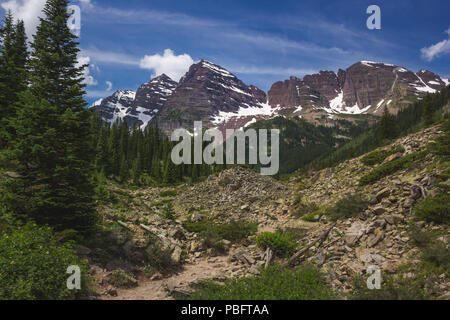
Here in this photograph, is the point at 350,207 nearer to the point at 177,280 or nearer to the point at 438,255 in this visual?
the point at 438,255

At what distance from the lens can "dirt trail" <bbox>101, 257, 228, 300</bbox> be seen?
8.90 metres

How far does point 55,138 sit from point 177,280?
8702 millimetres

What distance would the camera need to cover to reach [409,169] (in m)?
15.0

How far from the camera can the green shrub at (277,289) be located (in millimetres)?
7234

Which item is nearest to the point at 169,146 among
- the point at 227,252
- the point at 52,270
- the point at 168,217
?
the point at 168,217

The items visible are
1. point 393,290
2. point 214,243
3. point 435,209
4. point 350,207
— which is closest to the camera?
point 393,290

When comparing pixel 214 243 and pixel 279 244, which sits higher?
pixel 279 244

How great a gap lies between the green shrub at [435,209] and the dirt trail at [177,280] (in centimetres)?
925

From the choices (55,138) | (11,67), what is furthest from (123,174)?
(55,138)

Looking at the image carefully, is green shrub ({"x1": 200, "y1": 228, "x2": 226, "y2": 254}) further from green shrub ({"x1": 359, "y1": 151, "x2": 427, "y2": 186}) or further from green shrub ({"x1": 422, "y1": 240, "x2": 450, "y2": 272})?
green shrub ({"x1": 359, "y1": 151, "x2": 427, "y2": 186})

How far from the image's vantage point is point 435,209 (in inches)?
365

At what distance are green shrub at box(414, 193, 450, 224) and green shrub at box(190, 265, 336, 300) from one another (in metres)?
5.23

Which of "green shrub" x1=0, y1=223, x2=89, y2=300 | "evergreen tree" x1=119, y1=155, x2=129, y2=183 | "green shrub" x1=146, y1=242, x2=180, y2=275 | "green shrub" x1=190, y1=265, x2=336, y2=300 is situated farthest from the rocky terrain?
"evergreen tree" x1=119, y1=155, x2=129, y2=183
